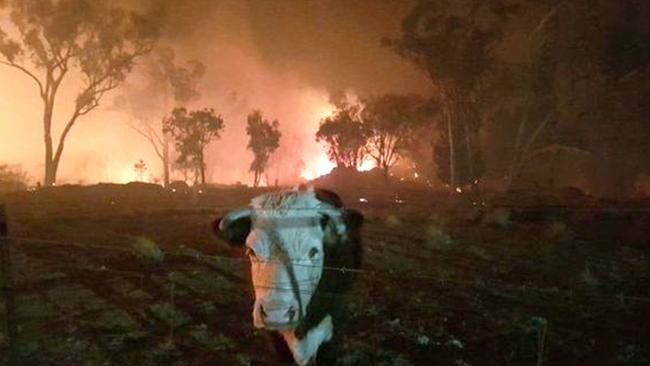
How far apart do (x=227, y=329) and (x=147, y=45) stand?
32.8 meters

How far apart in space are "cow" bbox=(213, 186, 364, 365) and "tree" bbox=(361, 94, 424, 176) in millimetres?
29753

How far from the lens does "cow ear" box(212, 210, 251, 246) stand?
19.3 feet

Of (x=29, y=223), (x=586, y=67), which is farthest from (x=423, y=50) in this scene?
(x=29, y=223)

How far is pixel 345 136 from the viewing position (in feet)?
133

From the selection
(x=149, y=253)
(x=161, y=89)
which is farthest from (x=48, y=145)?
(x=149, y=253)

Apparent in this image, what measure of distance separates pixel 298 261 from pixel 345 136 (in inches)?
1387

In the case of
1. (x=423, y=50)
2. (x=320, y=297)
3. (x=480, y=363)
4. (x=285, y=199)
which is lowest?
(x=480, y=363)

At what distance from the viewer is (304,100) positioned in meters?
52.2

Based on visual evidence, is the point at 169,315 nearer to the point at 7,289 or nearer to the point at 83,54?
the point at 7,289

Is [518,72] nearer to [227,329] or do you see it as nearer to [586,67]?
[586,67]

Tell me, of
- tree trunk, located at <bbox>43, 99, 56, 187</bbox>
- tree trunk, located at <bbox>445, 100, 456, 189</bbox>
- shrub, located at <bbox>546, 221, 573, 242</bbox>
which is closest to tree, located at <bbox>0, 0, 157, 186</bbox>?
tree trunk, located at <bbox>43, 99, 56, 187</bbox>

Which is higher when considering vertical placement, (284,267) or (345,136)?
(345,136)

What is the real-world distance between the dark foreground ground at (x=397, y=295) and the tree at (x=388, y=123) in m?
19.7

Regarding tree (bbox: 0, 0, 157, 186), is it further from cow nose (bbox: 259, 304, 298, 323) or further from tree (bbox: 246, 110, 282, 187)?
cow nose (bbox: 259, 304, 298, 323)
